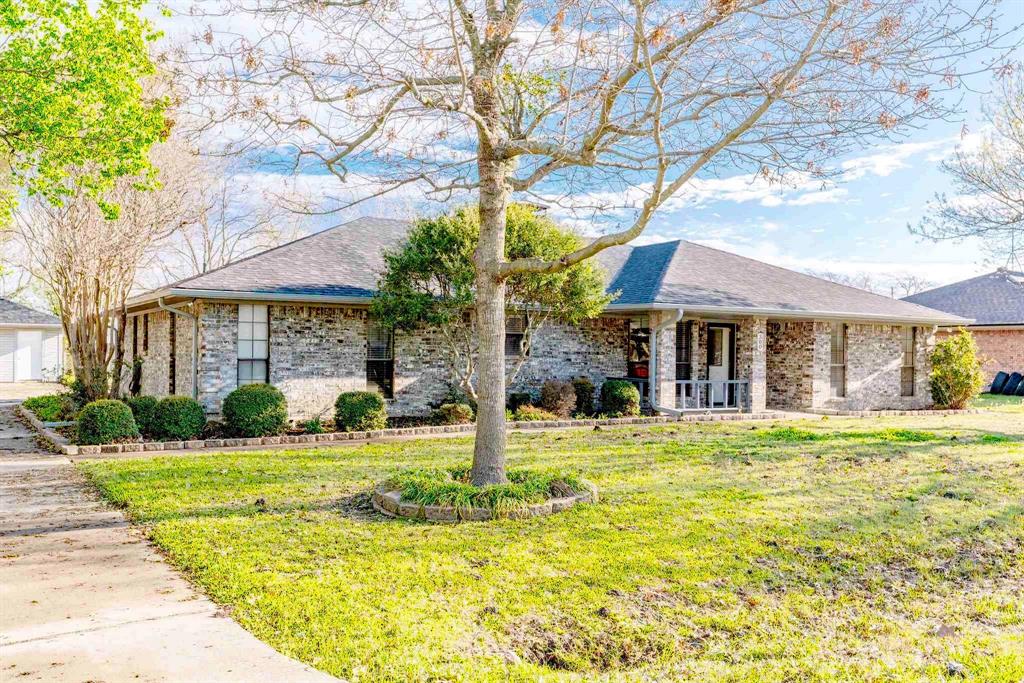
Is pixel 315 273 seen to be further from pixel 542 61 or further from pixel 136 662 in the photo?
pixel 136 662

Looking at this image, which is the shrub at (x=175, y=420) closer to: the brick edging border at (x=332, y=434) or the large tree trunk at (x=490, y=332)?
the brick edging border at (x=332, y=434)

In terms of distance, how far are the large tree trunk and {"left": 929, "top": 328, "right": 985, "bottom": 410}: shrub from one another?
16.9m

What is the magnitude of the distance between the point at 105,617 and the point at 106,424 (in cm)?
816

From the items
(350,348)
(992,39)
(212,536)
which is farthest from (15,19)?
(992,39)

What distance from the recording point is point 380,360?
606 inches

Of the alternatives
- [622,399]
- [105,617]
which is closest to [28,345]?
[622,399]

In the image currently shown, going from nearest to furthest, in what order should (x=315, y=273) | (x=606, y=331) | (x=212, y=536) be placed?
1. (x=212, y=536)
2. (x=315, y=273)
3. (x=606, y=331)

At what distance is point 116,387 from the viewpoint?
16641mm

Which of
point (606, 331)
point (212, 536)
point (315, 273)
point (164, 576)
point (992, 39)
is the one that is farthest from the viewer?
point (606, 331)

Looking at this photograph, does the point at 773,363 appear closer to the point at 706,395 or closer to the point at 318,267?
the point at 706,395

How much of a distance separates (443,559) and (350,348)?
9.91m

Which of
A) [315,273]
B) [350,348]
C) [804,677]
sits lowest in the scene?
[804,677]

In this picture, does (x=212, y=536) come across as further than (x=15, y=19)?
No

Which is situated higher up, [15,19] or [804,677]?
[15,19]
